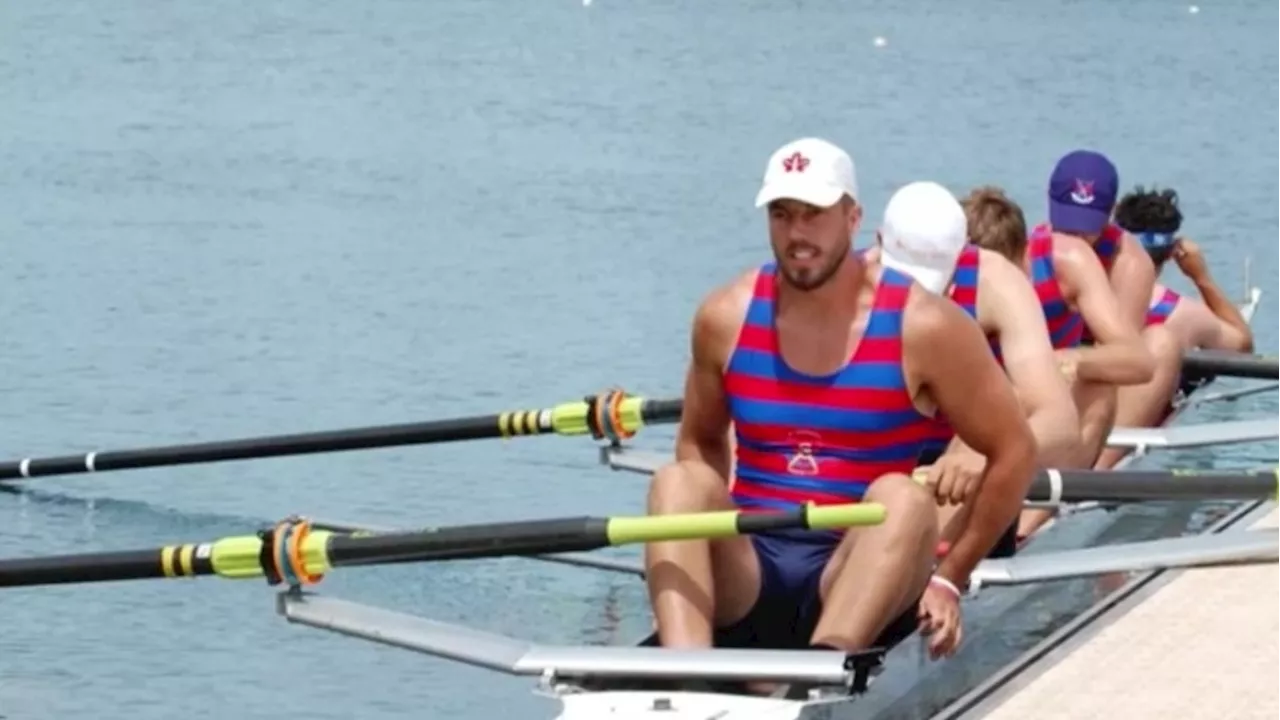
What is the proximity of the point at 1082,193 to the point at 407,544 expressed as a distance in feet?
13.1

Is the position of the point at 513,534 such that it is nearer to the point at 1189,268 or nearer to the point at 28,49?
the point at 1189,268

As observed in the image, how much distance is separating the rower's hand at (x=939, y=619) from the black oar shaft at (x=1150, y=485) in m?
0.98

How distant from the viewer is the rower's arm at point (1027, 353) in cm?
769

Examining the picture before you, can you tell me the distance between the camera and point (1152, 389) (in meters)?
10.4

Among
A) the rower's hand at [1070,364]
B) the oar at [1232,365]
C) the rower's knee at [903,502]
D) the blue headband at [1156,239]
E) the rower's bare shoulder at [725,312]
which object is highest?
the blue headband at [1156,239]

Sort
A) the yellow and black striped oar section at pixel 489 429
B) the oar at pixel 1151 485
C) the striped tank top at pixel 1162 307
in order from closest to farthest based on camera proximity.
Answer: the oar at pixel 1151 485, the yellow and black striped oar section at pixel 489 429, the striped tank top at pixel 1162 307

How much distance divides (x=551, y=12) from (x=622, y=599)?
123 ft

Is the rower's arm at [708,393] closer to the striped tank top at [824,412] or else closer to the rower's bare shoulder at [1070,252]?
the striped tank top at [824,412]

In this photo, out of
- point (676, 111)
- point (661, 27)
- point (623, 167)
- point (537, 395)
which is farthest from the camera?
point (661, 27)

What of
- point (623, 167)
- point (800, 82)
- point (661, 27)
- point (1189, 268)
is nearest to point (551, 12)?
point (661, 27)

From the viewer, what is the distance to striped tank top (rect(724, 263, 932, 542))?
6.22m

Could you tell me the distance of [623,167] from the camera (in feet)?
84.2

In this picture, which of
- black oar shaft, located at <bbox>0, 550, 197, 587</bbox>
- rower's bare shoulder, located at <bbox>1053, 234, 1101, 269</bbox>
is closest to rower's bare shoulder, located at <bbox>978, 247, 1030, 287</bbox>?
rower's bare shoulder, located at <bbox>1053, 234, 1101, 269</bbox>

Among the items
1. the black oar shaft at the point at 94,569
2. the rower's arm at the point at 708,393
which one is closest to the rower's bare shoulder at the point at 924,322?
the rower's arm at the point at 708,393
